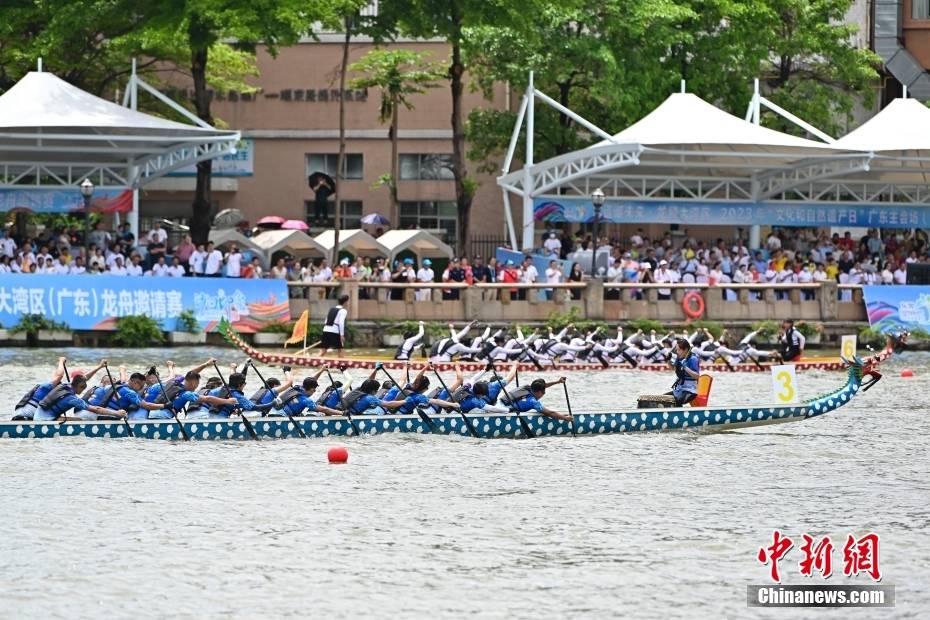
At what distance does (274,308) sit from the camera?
4094cm

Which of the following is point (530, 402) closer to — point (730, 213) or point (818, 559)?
point (818, 559)

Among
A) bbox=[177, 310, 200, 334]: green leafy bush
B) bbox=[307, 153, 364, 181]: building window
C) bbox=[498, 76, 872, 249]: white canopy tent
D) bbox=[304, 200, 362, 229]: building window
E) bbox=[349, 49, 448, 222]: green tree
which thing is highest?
bbox=[349, 49, 448, 222]: green tree

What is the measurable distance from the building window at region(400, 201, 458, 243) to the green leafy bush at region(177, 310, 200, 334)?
19.8 metres

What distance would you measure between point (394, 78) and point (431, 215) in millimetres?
8252

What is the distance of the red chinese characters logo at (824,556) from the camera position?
18609mm

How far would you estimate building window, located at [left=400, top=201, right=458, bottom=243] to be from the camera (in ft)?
195

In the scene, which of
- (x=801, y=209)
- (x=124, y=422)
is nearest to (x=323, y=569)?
(x=124, y=422)

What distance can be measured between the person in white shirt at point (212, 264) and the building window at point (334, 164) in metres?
19.2

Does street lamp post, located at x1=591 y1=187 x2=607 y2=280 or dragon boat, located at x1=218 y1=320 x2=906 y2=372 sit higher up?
street lamp post, located at x1=591 y1=187 x2=607 y2=280

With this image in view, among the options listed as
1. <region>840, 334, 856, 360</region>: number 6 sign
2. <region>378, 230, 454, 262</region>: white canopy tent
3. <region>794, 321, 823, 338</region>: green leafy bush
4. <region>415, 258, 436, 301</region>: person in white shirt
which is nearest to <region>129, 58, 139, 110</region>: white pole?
<region>378, 230, 454, 262</region>: white canopy tent

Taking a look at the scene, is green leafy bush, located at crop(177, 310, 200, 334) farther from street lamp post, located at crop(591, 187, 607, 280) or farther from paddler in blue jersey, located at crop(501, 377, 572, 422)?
paddler in blue jersey, located at crop(501, 377, 572, 422)

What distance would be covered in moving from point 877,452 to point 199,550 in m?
12.1

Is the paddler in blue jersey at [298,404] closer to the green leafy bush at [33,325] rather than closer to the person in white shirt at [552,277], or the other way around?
the green leafy bush at [33,325]

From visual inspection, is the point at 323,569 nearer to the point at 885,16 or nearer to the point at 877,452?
the point at 877,452
